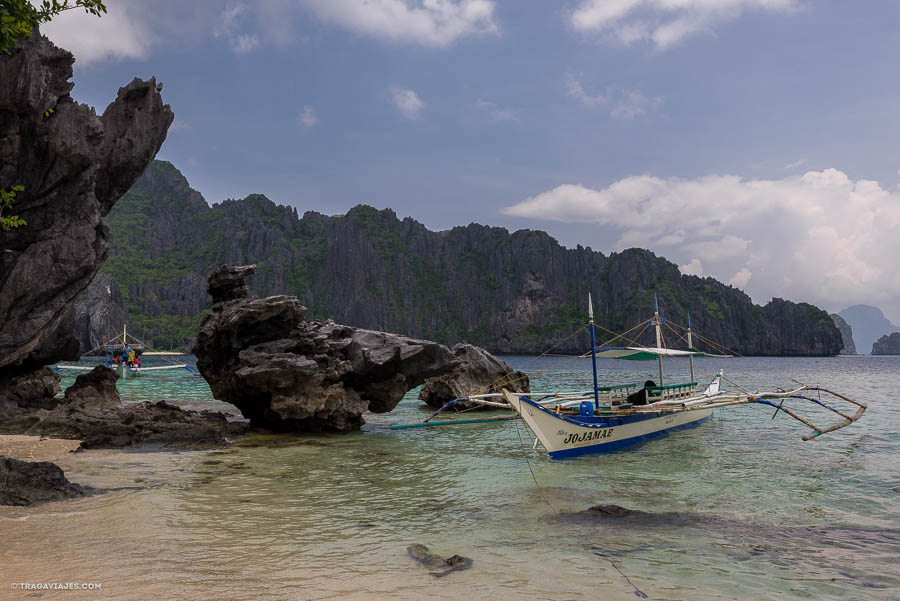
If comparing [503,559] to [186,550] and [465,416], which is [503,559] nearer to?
[186,550]

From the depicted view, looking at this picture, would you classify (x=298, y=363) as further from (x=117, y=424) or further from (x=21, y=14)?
(x=21, y=14)

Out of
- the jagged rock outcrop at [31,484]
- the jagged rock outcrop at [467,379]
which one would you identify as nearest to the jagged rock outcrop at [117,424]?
the jagged rock outcrop at [31,484]

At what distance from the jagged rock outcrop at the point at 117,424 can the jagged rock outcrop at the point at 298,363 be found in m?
2.04

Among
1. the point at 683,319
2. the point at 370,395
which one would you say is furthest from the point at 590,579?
the point at 683,319

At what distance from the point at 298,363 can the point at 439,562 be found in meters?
14.5

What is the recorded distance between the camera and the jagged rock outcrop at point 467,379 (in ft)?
113

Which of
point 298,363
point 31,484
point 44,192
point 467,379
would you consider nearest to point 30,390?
→ point 298,363

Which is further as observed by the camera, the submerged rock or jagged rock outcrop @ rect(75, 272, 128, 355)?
jagged rock outcrop @ rect(75, 272, 128, 355)

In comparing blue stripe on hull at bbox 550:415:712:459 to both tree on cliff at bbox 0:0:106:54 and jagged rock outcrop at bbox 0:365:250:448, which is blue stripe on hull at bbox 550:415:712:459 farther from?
tree on cliff at bbox 0:0:106:54

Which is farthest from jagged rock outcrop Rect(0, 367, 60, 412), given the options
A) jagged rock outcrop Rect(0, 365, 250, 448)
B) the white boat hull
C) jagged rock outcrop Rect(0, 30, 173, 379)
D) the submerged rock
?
the submerged rock

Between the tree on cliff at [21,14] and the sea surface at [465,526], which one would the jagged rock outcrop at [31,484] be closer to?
the sea surface at [465,526]

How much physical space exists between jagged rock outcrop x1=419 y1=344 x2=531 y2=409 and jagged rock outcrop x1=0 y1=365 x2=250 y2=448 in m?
14.6

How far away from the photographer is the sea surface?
7.57m

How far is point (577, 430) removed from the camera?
18266mm
